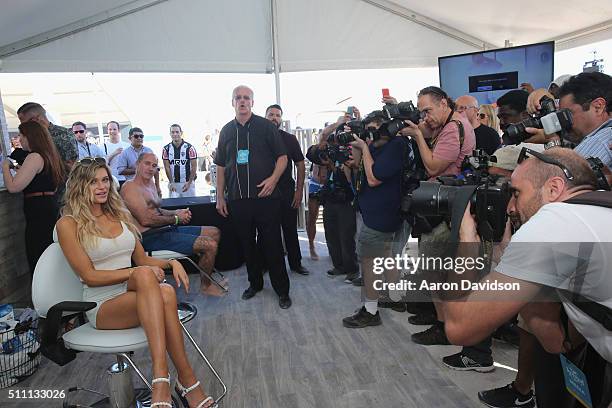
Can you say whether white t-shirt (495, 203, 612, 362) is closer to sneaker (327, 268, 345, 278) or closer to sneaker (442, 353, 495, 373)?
sneaker (442, 353, 495, 373)

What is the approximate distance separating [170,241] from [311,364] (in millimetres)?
1396

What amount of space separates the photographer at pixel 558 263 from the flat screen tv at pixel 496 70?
4.08 metres

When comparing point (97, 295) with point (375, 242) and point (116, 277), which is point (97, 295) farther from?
point (375, 242)

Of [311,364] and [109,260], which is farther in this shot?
[311,364]

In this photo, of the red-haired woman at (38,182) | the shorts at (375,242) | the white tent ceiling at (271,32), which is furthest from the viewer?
the white tent ceiling at (271,32)

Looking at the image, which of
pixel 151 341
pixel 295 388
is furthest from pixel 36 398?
pixel 295 388

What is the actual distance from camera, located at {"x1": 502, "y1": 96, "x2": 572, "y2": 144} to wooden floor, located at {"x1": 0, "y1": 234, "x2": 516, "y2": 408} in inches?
45.5

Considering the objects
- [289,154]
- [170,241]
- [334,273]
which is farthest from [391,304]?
[170,241]

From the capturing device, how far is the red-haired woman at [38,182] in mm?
2740

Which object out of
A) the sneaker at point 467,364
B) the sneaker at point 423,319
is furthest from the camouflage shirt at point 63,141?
the sneaker at point 467,364

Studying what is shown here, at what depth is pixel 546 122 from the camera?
1634 millimetres

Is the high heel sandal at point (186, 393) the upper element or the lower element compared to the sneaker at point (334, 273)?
upper

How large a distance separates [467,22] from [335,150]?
286 cm

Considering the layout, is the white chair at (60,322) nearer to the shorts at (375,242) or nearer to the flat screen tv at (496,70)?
the shorts at (375,242)
